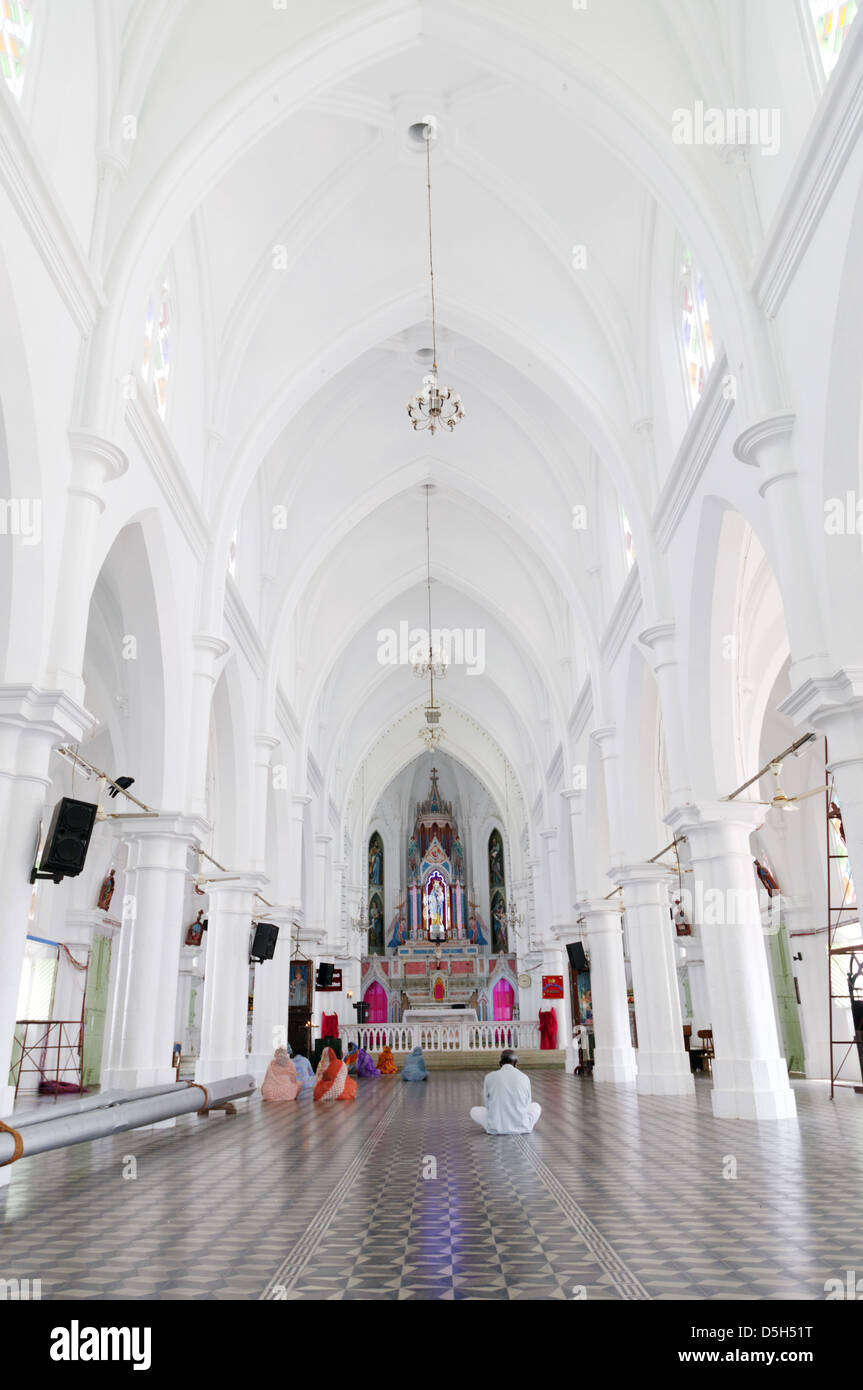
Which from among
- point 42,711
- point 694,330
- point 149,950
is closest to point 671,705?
point 694,330

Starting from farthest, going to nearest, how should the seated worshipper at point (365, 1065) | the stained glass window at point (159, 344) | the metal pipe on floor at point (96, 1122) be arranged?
the seated worshipper at point (365, 1065) → the stained glass window at point (159, 344) → the metal pipe on floor at point (96, 1122)

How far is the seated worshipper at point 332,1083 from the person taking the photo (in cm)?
1471

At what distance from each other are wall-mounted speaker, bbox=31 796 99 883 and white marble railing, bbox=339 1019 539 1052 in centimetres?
1768

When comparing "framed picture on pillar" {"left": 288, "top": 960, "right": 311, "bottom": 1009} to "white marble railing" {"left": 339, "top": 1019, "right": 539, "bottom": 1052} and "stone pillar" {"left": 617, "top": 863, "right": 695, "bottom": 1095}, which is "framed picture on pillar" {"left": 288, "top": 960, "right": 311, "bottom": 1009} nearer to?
"white marble railing" {"left": 339, "top": 1019, "right": 539, "bottom": 1052}

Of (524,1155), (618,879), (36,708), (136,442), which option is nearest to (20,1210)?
(36,708)

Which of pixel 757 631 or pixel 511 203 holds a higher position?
pixel 511 203

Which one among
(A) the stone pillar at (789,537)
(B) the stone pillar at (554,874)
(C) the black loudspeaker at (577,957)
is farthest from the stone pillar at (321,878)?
(A) the stone pillar at (789,537)

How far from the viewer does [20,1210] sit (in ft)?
19.3

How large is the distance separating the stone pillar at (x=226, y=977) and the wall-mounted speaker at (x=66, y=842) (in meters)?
7.09

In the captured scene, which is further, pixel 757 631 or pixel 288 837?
pixel 288 837

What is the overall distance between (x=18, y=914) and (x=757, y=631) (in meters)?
12.6

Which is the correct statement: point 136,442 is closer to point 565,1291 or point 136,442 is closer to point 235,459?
point 235,459

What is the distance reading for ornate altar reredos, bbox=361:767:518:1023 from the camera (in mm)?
38688

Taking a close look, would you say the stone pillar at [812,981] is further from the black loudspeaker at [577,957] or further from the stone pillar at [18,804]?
the stone pillar at [18,804]
